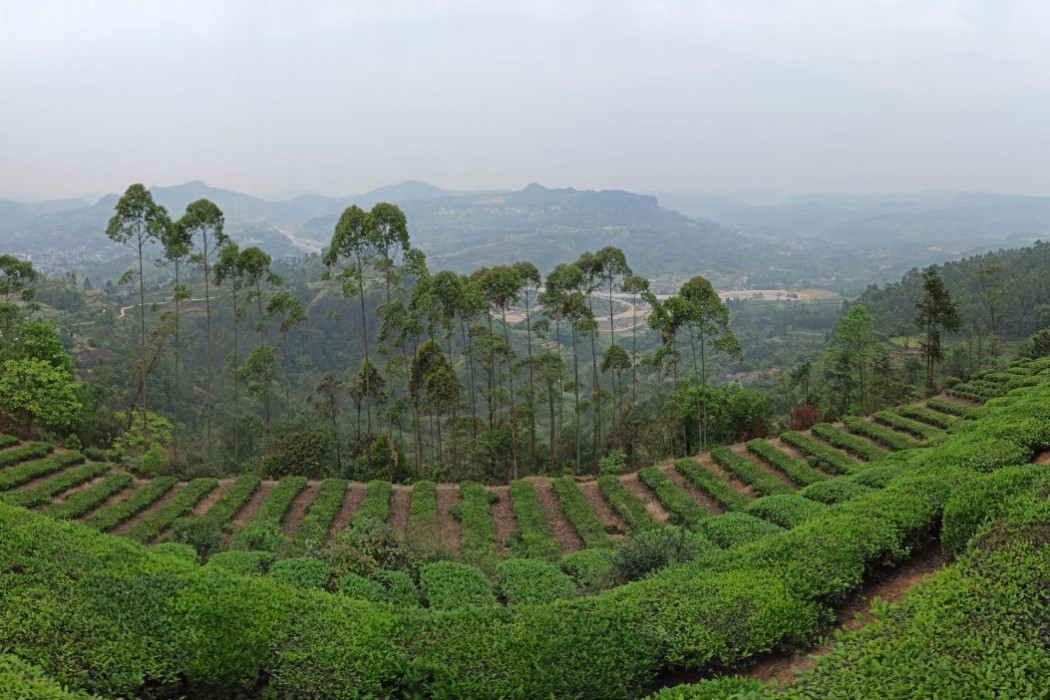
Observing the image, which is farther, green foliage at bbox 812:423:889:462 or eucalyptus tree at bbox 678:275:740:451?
eucalyptus tree at bbox 678:275:740:451

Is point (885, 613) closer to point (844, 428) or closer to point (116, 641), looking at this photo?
point (116, 641)

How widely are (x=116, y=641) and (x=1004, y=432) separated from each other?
11.6 meters

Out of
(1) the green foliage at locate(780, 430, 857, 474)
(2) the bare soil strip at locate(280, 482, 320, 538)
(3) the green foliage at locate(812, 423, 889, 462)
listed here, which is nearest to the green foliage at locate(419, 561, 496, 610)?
(2) the bare soil strip at locate(280, 482, 320, 538)

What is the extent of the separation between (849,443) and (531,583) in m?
12.9

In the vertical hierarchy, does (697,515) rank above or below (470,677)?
below

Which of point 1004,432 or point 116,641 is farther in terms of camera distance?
point 1004,432

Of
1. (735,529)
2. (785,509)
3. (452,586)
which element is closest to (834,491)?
(785,509)

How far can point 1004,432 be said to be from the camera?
9141mm

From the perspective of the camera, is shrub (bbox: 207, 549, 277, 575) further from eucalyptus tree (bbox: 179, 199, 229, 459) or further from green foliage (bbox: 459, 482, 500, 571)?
eucalyptus tree (bbox: 179, 199, 229, 459)

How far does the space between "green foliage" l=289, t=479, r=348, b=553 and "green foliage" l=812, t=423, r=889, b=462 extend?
14.0 metres

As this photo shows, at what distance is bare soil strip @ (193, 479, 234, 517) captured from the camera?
15320 millimetres

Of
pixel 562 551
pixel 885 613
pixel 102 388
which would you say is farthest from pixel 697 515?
pixel 102 388

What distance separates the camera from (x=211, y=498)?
16.1m

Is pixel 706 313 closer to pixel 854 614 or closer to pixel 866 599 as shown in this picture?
pixel 866 599
